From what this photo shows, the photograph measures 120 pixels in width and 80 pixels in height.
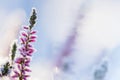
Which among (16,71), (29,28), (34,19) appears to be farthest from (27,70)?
(34,19)

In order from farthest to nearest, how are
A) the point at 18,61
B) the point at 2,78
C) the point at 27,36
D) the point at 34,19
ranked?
the point at 34,19
the point at 27,36
the point at 18,61
the point at 2,78

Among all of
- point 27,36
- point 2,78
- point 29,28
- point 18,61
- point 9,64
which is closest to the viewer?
point 2,78

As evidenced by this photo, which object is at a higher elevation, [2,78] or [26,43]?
[26,43]

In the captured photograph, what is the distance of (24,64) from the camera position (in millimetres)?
3959

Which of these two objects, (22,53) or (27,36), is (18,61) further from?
(27,36)

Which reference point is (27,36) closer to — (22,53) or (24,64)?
(22,53)

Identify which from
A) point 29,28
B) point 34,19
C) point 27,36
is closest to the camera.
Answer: point 27,36

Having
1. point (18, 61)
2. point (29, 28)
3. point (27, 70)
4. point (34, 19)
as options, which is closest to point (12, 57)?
point (18, 61)

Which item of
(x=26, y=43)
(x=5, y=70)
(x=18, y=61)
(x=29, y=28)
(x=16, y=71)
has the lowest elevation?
(x=5, y=70)

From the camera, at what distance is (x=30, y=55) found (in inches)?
169

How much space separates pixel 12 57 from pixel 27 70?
1.93 feet

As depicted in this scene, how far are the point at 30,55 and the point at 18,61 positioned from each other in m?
0.36

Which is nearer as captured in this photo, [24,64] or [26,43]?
[24,64]

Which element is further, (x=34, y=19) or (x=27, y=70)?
(x=34, y=19)
